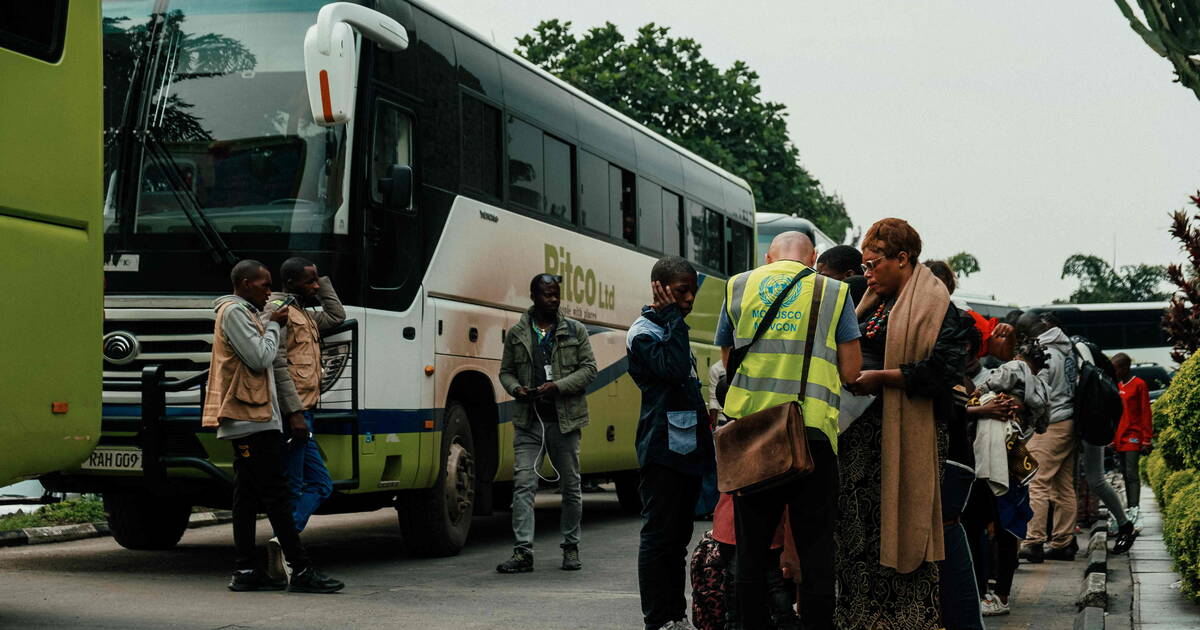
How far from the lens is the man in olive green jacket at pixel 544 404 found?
10.0 metres

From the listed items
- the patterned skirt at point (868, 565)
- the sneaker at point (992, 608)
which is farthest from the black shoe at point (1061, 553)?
the patterned skirt at point (868, 565)

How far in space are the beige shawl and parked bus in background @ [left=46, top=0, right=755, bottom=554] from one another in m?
4.04

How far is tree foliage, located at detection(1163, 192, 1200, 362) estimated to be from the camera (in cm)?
1485

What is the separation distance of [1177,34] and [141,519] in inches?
345

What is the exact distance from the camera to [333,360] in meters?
9.47

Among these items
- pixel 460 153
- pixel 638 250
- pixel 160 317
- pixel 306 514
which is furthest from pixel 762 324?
pixel 638 250

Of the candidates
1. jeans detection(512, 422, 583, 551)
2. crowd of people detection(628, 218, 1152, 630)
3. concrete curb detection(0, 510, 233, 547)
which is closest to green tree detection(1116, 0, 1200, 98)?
jeans detection(512, 422, 583, 551)

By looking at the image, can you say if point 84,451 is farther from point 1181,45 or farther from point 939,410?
point 1181,45

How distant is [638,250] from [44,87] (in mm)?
9232

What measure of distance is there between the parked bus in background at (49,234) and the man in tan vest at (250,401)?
156cm

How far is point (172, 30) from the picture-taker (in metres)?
9.74

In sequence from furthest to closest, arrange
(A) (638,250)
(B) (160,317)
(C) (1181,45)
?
(A) (638,250) → (C) (1181,45) → (B) (160,317)

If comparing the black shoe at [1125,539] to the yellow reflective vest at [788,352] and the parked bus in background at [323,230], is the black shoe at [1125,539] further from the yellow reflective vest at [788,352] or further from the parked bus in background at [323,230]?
the yellow reflective vest at [788,352]

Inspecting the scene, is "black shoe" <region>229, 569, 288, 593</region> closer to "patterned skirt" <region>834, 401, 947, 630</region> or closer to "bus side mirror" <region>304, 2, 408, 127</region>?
"bus side mirror" <region>304, 2, 408, 127</region>
